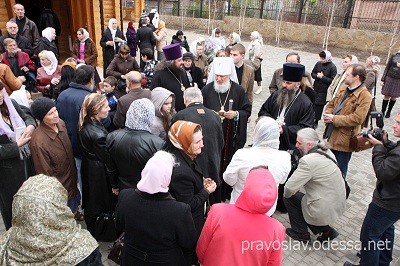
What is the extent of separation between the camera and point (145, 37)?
10.4 m

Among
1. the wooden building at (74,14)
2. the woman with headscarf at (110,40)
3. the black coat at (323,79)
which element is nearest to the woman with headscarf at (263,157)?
the black coat at (323,79)

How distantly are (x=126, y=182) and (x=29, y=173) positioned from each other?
117cm

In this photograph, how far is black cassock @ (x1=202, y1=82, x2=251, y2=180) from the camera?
15.7 ft

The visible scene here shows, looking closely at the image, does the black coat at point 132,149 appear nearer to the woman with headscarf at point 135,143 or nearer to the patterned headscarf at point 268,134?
the woman with headscarf at point 135,143

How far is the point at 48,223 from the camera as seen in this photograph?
1782mm

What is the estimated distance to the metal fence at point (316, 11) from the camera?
16906 millimetres

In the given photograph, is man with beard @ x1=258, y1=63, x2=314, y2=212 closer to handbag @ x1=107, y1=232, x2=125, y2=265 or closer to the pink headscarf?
handbag @ x1=107, y1=232, x2=125, y2=265

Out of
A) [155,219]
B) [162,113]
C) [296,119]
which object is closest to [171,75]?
[162,113]

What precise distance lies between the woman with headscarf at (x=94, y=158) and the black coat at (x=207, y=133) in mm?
882

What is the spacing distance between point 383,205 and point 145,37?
29.7ft

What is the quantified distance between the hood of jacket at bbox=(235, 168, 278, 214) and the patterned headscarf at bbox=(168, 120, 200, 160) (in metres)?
0.73

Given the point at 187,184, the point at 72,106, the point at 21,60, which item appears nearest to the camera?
the point at 187,184

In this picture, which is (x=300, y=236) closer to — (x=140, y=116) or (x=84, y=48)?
(x=140, y=116)

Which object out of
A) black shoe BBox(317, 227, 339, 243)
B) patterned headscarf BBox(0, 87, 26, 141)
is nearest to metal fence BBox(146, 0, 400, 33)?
black shoe BBox(317, 227, 339, 243)
